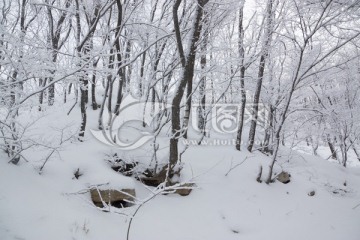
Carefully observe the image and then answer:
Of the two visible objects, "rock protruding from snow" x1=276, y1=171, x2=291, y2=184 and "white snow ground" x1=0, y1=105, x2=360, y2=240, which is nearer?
"white snow ground" x1=0, y1=105, x2=360, y2=240

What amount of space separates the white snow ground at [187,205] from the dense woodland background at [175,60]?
2.14ft

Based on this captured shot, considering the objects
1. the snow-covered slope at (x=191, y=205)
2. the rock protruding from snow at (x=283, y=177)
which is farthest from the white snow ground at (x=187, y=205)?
the rock protruding from snow at (x=283, y=177)

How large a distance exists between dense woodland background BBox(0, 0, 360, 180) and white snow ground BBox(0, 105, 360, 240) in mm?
651

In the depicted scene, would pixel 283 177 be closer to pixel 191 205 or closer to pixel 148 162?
pixel 191 205

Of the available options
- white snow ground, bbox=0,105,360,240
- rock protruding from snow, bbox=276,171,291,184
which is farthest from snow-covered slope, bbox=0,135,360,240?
rock protruding from snow, bbox=276,171,291,184

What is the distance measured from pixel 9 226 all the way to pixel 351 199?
999cm

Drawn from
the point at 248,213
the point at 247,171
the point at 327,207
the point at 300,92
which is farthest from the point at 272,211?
the point at 300,92

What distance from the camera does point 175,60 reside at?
314 inches

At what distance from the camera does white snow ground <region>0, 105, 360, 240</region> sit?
4.48m

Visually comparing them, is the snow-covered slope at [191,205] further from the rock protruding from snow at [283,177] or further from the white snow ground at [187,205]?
the rock protruding from snow at [283,177]

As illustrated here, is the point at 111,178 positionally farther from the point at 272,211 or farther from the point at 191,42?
the point at 272,211

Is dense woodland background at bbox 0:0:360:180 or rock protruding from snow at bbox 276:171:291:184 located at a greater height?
dense woodland background at bbox 0:0:360:180

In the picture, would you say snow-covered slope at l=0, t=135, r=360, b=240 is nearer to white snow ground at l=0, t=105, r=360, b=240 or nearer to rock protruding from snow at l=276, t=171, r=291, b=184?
white snow ground at l=0, t=105, r=360, b=240

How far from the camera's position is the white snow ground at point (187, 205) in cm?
448
